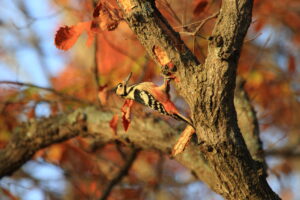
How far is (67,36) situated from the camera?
2.53 m

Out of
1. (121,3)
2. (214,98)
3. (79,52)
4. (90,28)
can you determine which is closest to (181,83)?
(214,98)

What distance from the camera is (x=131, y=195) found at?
4.86 m

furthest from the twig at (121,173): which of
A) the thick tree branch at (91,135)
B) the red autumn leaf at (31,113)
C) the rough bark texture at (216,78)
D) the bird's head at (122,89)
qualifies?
the rough bark texture at (216,78)

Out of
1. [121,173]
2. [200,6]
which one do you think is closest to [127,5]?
[200,6]

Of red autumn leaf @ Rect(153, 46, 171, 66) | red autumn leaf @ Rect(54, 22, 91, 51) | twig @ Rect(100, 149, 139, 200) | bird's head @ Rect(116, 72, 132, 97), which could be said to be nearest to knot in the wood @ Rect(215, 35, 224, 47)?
red autumn leaf @ Rect(153, 46, 171, 66)

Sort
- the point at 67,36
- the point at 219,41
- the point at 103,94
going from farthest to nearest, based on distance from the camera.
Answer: the point at 103,94, the point at 67,36, the point at 219,41

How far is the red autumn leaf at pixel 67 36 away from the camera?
8.21ft

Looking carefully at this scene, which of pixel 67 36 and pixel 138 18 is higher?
pixel 67 36

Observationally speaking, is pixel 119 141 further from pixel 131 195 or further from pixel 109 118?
pixel 131 195

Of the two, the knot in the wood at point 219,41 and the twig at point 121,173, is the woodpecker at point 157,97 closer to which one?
the knot in the wood at point 219,41

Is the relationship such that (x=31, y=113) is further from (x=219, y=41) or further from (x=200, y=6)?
(x=219, y=41)

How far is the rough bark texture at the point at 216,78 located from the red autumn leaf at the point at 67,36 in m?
0.66

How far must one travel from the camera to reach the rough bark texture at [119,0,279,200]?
1847mm

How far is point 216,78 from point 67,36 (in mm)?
1073
